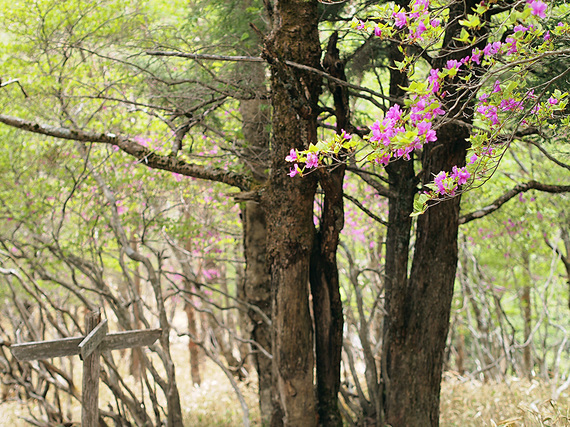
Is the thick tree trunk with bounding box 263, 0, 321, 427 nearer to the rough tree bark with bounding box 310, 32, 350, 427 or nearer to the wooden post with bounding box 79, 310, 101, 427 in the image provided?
the rough tree bark with bounding box 310, 32, 350, 427

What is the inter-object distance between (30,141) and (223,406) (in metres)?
5.16

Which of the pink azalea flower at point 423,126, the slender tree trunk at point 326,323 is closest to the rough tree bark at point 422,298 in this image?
the slender tree trunk at point 326,323

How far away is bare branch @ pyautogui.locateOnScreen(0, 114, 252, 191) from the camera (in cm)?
486

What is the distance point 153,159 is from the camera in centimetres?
498

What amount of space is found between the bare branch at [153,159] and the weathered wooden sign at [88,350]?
1520 mm

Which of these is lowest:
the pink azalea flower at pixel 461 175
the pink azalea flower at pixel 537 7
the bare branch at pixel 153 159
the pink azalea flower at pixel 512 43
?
the pink azalea flower at pixel 461 175

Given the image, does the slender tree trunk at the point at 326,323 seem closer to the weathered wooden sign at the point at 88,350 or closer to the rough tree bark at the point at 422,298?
the rough tree bark at the point at 422,298

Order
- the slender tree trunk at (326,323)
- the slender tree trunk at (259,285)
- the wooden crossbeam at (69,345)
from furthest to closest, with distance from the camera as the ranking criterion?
1. the slender tree trunk at (259,285)
2. the slender tree trunk at (326,323)
3. the wooden crossbeam at (69,345)

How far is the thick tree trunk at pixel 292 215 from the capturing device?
4.30m

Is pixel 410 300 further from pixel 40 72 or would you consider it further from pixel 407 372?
pixel 40 72

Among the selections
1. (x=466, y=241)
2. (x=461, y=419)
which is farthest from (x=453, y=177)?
(x=466, y=241)

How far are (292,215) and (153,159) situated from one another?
1.56m

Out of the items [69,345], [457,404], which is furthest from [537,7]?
[457,404]

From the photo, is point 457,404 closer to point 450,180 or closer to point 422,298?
point 422,298
